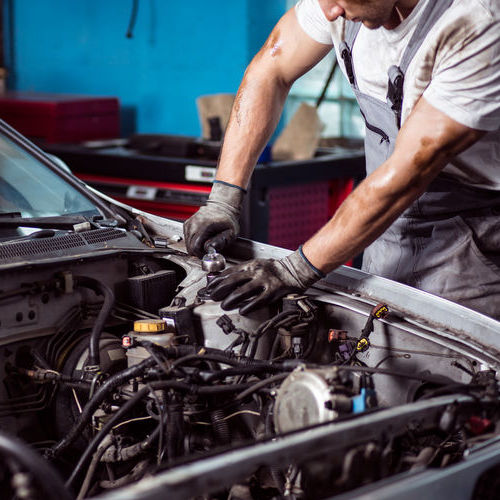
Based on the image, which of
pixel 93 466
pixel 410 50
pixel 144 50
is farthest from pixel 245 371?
pixel 144 50

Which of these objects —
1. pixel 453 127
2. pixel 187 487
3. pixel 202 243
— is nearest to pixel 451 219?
pixel 453 127

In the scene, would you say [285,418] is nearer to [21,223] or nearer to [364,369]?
[364,369]

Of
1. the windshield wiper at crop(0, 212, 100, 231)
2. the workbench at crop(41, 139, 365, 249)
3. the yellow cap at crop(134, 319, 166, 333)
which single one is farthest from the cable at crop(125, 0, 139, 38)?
the yellow cap at crop(134, 319, 166, 333)

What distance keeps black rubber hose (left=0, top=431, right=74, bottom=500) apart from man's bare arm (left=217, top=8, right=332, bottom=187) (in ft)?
4.34

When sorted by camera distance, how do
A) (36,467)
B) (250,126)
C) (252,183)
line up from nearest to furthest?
(36,467) → (250,126) → (252,183)

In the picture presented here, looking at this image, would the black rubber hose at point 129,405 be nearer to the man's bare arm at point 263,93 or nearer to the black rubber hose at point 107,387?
the black rubber hose at point 107,387

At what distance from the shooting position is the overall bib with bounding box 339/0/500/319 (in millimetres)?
2240

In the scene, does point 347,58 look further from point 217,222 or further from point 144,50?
point 144,50

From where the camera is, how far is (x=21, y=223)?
2.18 m

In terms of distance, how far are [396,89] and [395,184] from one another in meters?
0.34

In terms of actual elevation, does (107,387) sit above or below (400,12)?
below

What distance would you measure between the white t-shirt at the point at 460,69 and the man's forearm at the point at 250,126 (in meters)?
0.37

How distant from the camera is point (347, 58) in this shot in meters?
2.34

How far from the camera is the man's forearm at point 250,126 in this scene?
2484 mm
